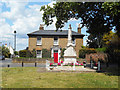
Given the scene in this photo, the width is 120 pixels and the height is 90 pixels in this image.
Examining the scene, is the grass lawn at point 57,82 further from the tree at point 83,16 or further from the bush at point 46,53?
the bush at point 46,53

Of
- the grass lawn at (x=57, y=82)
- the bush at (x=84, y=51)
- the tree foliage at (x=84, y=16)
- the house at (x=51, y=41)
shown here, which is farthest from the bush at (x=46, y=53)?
the grass lawn at (x=57, y=82)

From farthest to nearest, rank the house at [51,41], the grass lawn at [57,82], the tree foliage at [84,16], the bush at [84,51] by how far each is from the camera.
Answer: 1. the house at [51,41]
2. the bush at [84,51]
3. the tree foliage at [84,16]
4. the grass lawn at [57,82]

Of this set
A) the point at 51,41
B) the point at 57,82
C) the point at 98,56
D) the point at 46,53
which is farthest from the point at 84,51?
the point at 57,82

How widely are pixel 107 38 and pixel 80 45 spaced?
299 inches

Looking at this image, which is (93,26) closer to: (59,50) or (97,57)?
(97,57)

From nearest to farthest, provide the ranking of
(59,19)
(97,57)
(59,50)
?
(59,19)
(97,57)
(59,50)

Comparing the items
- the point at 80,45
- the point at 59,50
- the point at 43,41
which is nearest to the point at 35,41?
the point at 43,41

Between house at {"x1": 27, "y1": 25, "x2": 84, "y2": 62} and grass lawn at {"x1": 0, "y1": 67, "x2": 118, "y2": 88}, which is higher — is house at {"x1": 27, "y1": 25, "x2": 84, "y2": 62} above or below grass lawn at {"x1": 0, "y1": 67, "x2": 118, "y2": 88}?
above

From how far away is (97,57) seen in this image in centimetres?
2684

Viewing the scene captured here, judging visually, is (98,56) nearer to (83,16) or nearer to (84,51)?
(84,51)

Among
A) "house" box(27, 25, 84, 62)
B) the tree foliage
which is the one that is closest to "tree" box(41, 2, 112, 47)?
the tree foliage

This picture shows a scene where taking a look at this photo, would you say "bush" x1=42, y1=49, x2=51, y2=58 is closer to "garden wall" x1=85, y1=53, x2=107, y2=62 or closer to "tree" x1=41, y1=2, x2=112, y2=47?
"garden wall" x1=85, y1=53, x2=107, y2=62

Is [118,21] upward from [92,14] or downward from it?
downward

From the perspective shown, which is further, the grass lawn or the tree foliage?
the tree foliage
